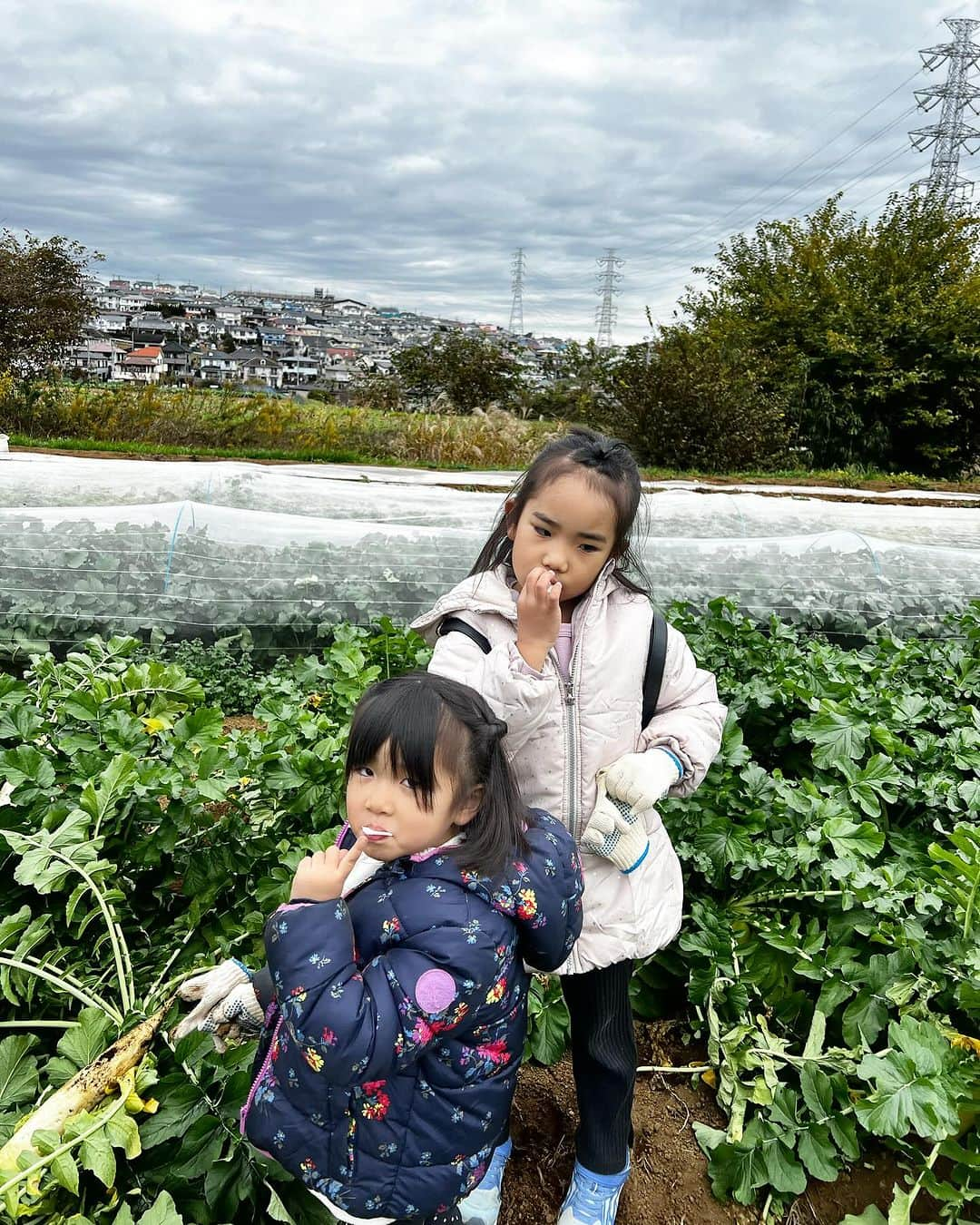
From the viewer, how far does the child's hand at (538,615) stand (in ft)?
4.39

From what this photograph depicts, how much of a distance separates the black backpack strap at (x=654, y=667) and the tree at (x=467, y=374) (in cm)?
1979

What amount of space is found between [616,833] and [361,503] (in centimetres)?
407

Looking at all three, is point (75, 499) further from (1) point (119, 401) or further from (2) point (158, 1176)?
(1) point (119, 401)

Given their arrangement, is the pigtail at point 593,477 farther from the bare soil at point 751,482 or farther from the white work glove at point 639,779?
the bare soil at point 751,482

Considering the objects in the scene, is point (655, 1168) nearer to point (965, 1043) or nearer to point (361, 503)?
point (965, 1043)

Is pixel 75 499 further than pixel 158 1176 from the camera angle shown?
Yes

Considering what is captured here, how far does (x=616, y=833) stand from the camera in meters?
1.44

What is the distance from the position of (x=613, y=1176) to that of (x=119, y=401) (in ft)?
38.7

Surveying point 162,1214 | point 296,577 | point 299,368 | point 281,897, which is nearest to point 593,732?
point 281,897

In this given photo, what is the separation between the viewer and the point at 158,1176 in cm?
142

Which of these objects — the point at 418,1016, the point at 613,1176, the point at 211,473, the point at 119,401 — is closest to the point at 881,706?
the point at 613,1176

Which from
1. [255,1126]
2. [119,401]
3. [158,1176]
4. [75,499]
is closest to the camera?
[255,1126]

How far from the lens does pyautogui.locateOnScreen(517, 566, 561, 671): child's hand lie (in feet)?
4.39

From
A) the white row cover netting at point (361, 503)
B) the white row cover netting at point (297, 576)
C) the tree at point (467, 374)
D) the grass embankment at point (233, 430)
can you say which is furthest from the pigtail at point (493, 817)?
the tree at point (467, 374)
